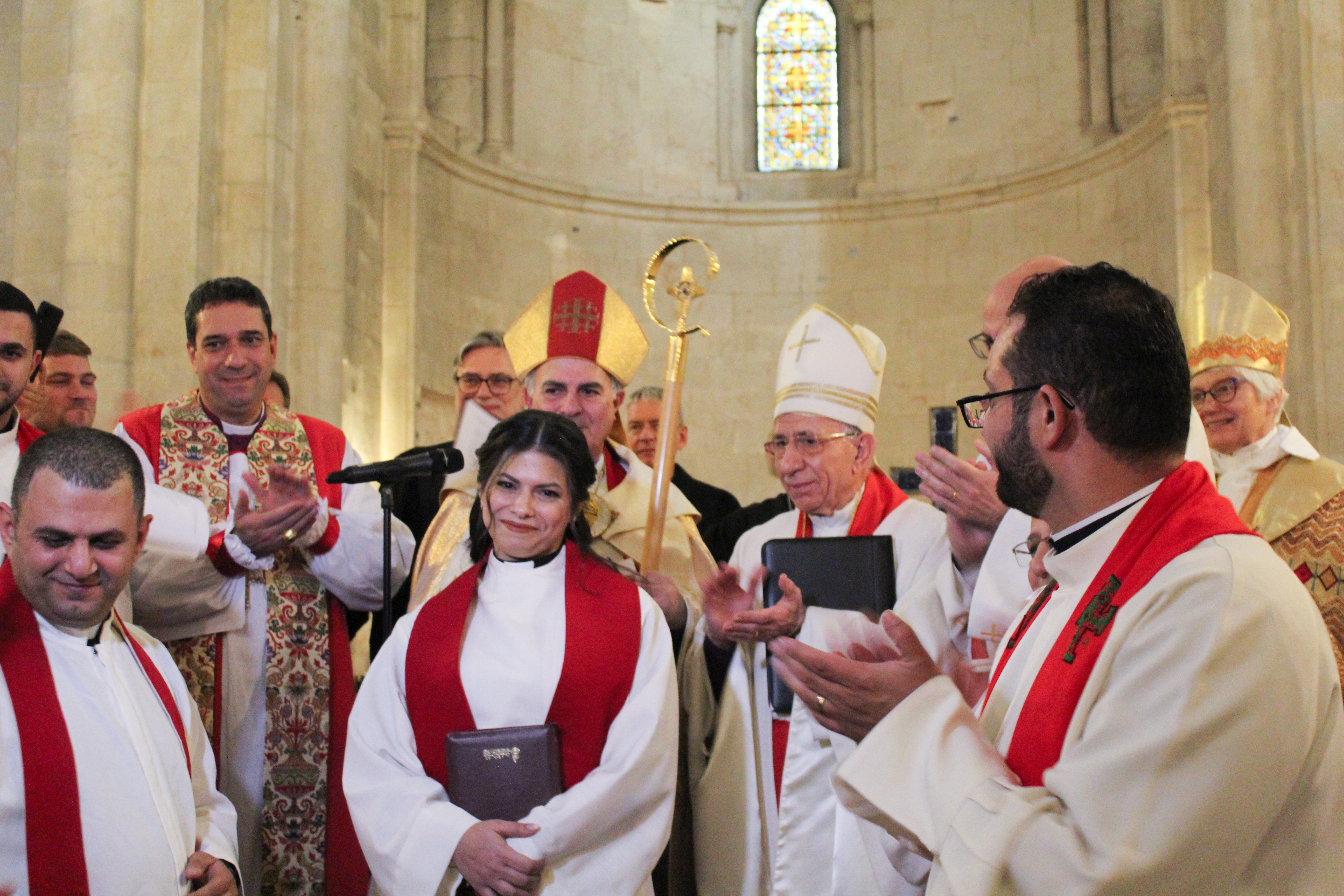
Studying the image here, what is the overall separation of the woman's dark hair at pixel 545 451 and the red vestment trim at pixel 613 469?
722 mm

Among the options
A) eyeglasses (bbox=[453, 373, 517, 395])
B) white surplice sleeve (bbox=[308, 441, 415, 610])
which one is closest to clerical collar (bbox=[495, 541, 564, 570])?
white surplice sleeve (bbox=[308, 441, 415, 610])

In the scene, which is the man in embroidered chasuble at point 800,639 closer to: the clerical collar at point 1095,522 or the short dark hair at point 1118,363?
the clerical collar at point 1095,522

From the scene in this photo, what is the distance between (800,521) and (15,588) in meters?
2.35

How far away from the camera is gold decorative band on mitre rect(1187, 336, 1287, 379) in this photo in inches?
166

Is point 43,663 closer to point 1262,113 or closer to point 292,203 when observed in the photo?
point 292,203

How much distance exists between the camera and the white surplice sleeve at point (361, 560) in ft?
11.9

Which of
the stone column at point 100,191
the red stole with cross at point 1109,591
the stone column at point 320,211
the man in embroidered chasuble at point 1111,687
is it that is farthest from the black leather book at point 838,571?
the stone column at point 320,211

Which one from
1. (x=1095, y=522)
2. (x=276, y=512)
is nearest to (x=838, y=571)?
(x=276, y=512)

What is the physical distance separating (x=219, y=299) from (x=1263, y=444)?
323cm

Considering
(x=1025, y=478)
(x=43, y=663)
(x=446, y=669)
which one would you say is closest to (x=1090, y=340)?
(x=1025, y=478)

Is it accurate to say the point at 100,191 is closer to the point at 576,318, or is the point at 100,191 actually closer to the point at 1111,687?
the point at 576,318

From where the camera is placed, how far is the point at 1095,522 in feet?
6.07

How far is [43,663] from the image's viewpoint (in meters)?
2.63

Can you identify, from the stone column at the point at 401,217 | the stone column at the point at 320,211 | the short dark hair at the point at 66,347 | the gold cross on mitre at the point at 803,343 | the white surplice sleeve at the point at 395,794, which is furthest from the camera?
the stone column at the point at 401,217
